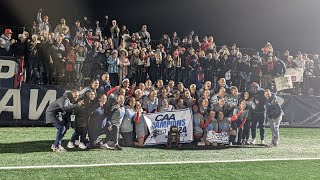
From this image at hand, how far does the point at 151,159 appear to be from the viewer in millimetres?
10906

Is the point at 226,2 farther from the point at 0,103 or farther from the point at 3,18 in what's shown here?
the point at 0,103

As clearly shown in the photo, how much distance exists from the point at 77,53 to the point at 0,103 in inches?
125

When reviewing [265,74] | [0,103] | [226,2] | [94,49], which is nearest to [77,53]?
[94,49]

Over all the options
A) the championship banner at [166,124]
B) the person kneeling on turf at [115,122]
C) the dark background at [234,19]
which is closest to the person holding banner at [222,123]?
the championship banner at [166,124]

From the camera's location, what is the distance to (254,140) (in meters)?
14.3

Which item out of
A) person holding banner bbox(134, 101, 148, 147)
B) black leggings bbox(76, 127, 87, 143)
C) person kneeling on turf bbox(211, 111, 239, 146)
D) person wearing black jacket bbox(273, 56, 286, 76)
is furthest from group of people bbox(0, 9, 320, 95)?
person kneeling on turf bbox(211, 111, 239, 146)

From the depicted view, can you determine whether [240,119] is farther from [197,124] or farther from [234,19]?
[234,19]

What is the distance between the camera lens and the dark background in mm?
25594

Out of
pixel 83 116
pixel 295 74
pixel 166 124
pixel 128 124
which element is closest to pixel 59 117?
pixel 83 116

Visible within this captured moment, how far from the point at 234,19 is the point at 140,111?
1604 centimetres

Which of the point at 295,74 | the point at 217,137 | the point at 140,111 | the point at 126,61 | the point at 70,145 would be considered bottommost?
the point at 70,145

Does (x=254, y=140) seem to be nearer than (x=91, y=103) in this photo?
No

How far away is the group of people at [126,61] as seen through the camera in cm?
1531

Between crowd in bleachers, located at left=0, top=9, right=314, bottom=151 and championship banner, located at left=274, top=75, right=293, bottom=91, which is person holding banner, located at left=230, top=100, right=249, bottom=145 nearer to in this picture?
crowd in bleachers, located at left=0, top=9, right=314, bottom=151
